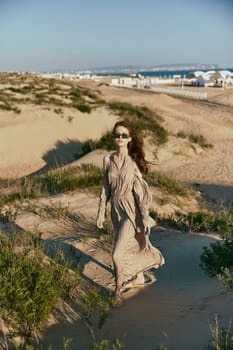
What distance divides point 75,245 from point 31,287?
2.05 m

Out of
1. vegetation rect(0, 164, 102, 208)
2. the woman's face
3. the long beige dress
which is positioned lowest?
vegetation rect(0, 164, 102, 208)

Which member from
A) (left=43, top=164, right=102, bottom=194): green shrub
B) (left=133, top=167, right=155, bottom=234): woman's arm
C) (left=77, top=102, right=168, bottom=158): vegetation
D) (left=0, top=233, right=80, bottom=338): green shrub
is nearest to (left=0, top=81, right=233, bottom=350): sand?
(left=0, top=233, right=80, bottom=338): green shrub

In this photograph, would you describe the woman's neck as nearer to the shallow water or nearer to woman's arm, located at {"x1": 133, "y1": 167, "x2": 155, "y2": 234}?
woman's arm, located at {"x1": 133, "y1": 167, "x2": 155, "y2": 234}

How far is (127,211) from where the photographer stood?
5.02 metres

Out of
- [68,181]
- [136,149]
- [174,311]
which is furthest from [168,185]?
[174,311]

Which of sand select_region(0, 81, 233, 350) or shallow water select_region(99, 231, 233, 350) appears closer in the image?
shallow water select_region(99, 231, 233, 350)

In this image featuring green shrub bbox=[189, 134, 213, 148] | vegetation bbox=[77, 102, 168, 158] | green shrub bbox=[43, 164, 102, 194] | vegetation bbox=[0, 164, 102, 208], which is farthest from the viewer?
green shrub bbox=[189, 134, 213, 148]

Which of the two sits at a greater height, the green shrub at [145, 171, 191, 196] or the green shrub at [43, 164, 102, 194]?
the green shrub at [43, 164, 102, 194]

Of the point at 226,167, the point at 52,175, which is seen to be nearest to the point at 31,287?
the point at 52,175

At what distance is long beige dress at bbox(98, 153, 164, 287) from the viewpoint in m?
4.99

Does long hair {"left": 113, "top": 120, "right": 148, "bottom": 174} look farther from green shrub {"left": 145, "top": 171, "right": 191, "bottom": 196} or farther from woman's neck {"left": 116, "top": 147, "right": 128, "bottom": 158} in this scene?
green shrub {"left": 145, "top": 171, "right": 191, "bottom": 196}

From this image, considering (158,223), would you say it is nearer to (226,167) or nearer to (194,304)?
(194,304)

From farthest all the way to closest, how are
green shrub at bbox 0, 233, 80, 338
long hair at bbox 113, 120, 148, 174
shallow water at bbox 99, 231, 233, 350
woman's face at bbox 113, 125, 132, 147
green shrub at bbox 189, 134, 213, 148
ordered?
1. green shrub at bbox 189, 134, 213, 148
2. long hair at bbox 113, 120, 148, 174
3. woman's face at bbox 113, 125, 132, 147
4. green shrub at bbox 0, 233, 80, 338
5. shallow water at bbox 99, 231, 233, 350

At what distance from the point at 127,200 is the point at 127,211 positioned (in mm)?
117
